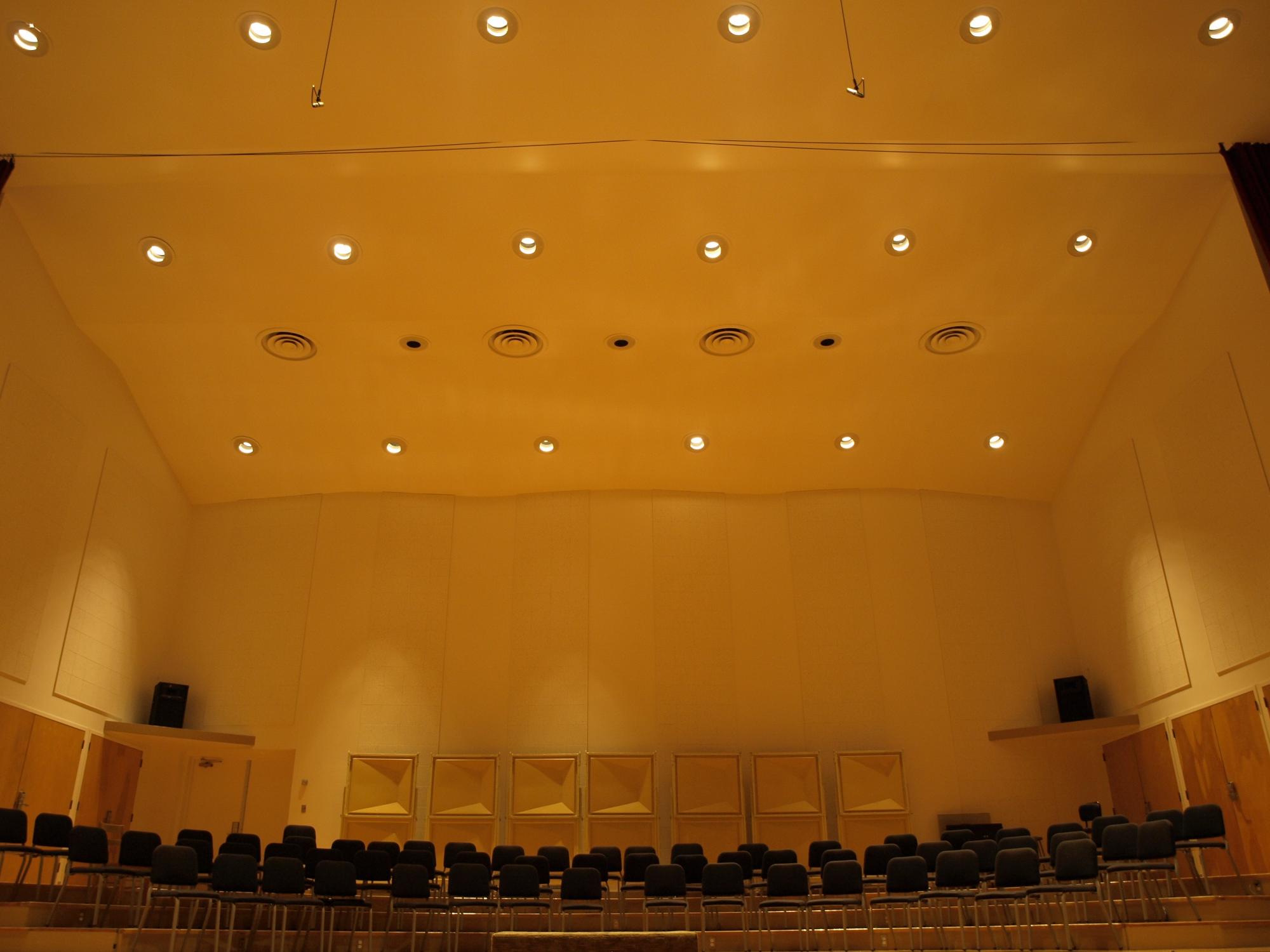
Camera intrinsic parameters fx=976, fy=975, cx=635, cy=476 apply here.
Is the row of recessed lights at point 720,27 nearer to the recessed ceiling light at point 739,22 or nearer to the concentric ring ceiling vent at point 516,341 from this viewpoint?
the recessed ceiling light at point 739,22

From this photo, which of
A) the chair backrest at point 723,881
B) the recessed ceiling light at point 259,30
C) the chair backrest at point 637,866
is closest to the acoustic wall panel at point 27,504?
the recessed ceiling light at point 259,30

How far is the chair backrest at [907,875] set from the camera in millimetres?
7688

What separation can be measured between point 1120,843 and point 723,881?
3143 mm

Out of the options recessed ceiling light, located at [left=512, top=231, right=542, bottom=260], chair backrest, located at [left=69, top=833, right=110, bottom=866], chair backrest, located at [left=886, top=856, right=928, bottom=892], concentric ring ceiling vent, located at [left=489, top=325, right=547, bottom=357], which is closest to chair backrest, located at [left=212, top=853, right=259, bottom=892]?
chair backrest, located at [left=69, top=833, right=110, bottom=866]

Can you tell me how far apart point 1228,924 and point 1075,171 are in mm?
6196

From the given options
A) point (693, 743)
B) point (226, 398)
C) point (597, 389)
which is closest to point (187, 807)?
point (226, 398)

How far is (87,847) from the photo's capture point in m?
7.75

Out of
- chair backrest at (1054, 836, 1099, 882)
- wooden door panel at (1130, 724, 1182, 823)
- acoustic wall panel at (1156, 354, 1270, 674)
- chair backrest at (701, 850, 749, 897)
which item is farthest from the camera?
wooden door panel at (1130, 724, 1182, 823)

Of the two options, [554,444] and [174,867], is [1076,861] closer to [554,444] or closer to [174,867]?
[174,867]

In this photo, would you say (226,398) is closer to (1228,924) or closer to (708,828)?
(708,828)

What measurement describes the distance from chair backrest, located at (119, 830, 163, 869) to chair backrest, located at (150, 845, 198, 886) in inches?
42.5

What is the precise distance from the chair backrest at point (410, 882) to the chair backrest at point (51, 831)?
2910 millimetres

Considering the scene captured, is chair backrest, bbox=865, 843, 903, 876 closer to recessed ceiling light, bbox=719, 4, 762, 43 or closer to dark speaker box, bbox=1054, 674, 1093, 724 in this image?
dark speaker box, bbox=1054, 674, 1093, 724

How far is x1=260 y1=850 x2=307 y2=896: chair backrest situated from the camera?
749cm
